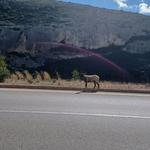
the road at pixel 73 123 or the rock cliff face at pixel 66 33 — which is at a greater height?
the road at pixel 73 123

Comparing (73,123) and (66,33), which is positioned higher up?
(73,123)

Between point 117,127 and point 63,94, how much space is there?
20.4 feet

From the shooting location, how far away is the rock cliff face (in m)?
28.8

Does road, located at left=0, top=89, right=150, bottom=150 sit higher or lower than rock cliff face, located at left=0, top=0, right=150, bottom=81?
higher

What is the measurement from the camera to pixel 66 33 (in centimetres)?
2952

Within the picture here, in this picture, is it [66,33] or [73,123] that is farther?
[66,33]

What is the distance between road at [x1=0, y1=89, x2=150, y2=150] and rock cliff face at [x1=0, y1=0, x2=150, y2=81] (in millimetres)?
15085

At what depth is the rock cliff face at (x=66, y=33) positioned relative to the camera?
2878 cm

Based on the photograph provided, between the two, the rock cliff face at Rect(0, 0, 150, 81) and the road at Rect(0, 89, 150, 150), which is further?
the rock cliff face at Rect(0, 0, 150, 81)

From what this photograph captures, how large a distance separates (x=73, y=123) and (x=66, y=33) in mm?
20754

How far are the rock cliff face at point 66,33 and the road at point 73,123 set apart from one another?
1509cm

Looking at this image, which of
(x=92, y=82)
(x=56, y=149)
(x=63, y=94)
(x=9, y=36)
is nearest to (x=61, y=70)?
(x=9, y=36)

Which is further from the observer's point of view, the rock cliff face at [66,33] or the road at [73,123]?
the rock cliff face at [66,33]

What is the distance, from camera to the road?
7.28 m
